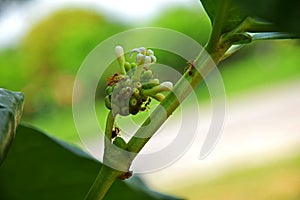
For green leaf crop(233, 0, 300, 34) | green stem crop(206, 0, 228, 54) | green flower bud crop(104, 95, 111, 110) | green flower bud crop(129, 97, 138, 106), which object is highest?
green leaf crop(233, 0, 300, 34)

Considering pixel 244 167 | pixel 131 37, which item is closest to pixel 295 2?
pixel 244 167

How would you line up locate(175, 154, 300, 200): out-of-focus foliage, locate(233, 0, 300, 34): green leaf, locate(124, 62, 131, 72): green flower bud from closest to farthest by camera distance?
locate(233, 0, 300, 34): green leaf → locate(124, 62, 131, 72): green flower bud → locate(175, 154, 300, 200): out-of-focus foliage

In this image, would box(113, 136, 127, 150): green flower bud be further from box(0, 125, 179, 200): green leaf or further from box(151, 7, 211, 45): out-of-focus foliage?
box(151, 7, 211, 45): out-of-focus foliage

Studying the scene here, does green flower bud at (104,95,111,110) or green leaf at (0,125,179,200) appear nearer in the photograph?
green flower bud at (104,95,111,110)

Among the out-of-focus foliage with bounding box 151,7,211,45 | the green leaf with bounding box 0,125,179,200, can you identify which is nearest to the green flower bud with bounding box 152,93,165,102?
the green leaf with bounding box 0,125,179,200

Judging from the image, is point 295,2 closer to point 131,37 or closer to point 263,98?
point 131,37

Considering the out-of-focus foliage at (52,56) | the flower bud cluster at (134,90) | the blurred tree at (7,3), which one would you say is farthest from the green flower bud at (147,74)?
the out-of-focus foliage at (52,56)

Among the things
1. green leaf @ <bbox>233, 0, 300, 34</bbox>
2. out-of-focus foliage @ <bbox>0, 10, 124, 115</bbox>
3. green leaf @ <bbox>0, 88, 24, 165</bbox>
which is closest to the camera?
green leaf @ <bbox>233, 0, 300, 34</bbox>
